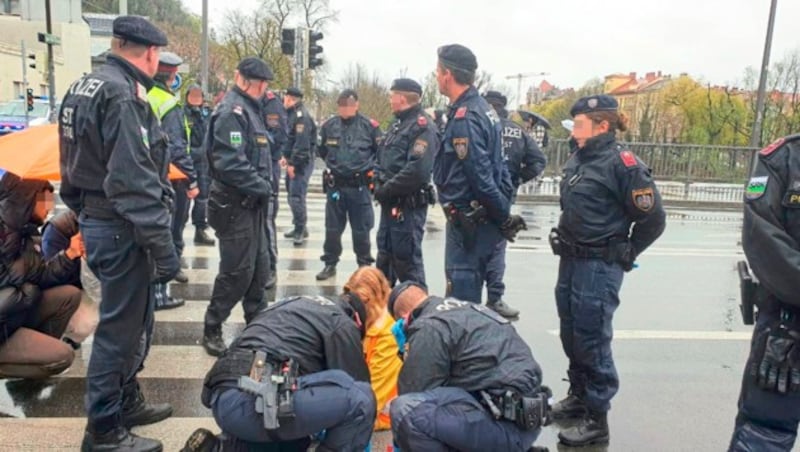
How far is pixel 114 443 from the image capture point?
10.3 feet

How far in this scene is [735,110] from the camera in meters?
33.4

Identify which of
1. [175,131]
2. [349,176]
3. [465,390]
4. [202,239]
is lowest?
[202,239]

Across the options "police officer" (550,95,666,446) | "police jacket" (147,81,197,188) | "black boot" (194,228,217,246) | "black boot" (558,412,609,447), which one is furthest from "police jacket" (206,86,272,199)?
"black boot" (194,228,217,246)

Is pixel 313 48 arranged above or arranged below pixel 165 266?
above

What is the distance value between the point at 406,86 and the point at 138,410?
336cm

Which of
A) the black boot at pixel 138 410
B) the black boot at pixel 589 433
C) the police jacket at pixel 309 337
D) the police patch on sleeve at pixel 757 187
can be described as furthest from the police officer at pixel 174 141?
the police patch on sleeve at pixel 757 187

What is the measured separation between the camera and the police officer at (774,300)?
8.30ft

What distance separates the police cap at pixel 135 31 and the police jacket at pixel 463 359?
6.19 feet

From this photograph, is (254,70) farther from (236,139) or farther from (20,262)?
(20,262)

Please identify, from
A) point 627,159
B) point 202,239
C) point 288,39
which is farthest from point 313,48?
point 627,159

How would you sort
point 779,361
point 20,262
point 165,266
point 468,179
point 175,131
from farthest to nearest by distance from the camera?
point 175,131
point 468,179
point 20,262
point 165,266
point 779,361

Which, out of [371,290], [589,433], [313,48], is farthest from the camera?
[313,48]

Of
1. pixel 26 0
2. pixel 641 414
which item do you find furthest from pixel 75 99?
pixel 26 0

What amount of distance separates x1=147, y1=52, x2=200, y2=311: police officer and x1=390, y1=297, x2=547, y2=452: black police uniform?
3299 mm
